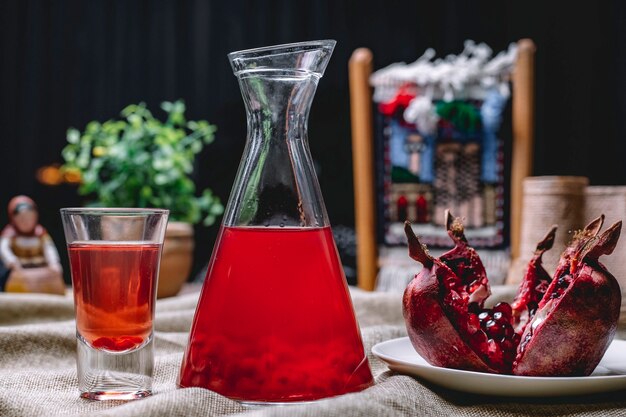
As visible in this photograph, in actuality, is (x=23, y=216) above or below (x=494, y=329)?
below

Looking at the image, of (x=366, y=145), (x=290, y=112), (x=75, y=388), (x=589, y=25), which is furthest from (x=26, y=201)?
(x=589, y=25)

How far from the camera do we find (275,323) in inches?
18.6

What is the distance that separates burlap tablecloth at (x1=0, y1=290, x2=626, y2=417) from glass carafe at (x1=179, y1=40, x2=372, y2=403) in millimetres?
26

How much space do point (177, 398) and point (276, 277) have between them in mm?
99

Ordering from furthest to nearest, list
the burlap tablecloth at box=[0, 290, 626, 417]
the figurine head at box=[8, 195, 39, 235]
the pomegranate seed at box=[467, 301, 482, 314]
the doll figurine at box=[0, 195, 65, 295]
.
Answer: the figurine head at box=[8, 195, 39, 235]
the doll figurine at box=[0, 195, 65, 295]
the pomegranate seed at box=[467, 301, 482, 314]
the burlap tablecloth at box=[0, 290, 626, 417]

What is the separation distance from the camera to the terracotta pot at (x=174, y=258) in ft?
5.55

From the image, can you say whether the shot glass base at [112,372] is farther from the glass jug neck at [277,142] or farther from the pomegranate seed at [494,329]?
the pomegranate seed at [494,329]

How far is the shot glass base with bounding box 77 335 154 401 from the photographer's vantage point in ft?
1.65

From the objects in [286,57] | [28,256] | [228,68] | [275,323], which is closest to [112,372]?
[275,323]

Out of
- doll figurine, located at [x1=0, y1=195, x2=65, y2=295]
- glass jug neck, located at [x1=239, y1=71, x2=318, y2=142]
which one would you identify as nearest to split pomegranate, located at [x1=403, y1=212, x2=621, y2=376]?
glass jug neck, located at [x1=239, y1=71, x2=318, y2=142]

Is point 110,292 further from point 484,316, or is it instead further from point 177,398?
point 484,316

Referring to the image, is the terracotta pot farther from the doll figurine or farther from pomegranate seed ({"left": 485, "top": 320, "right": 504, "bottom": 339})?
pomegranate seed ({"left": 485, "top": 320, "right": 504, "bottom": 339})

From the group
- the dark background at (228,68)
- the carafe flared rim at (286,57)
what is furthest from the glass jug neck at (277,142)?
the dark background at (228,68)

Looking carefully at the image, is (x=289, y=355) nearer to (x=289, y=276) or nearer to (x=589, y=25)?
(x=289, y=276)
